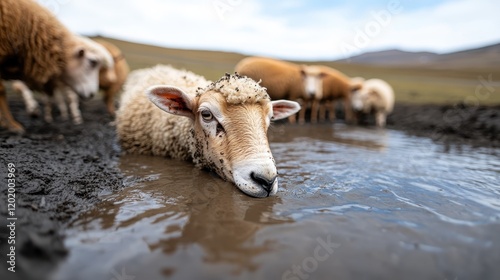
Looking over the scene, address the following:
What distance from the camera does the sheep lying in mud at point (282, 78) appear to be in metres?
12.4

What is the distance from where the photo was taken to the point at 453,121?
11.2m

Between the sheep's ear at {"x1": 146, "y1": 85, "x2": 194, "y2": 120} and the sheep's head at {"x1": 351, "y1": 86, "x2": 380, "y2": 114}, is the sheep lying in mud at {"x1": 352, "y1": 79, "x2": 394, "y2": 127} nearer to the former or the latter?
the sheep's head at {"x1": 351, "y1": 86, "x2": 380, "y2": 114}

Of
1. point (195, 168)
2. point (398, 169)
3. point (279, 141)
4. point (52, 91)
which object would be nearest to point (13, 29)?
point (52, 91)

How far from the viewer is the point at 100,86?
Answer: 411 inches

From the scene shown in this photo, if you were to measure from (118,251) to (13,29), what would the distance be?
19.8 ft

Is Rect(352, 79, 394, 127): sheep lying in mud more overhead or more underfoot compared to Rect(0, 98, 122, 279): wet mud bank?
more overhead

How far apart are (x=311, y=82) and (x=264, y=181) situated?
11393 mm

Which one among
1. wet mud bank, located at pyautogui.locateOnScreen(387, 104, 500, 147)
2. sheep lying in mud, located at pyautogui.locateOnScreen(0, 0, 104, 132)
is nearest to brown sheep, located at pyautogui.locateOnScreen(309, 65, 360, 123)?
wet mud bank, located at pyautogui.locateOnScreen(387, 104, 500, 147)

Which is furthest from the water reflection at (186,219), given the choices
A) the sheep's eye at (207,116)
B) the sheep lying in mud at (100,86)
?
the sheep lying in mud at (100,86)

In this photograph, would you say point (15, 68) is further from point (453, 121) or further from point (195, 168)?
point (453, 121)

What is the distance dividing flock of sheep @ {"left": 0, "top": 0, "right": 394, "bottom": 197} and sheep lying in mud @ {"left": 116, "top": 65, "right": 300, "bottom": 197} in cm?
1

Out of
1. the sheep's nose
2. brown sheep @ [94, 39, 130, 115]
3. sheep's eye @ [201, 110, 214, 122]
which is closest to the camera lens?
the sheep's nose

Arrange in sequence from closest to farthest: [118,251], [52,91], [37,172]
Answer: [118,251]
[37,172]
[52,91]

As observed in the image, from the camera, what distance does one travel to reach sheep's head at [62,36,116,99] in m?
7.07
